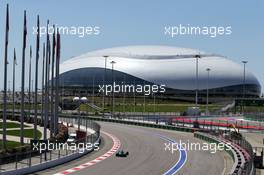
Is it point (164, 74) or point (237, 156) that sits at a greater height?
point (164, 74)

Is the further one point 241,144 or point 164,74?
point 164,74

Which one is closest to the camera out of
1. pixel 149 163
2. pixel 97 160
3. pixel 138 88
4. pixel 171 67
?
pixel 149 163

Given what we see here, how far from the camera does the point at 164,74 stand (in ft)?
586

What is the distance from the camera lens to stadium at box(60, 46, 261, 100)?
175000 mm

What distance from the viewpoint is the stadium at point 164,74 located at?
175m

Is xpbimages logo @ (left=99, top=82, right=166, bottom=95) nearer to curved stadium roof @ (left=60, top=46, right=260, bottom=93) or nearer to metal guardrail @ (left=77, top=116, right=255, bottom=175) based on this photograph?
curved stadium roof @ (left=60, top=46, right=260, bottom=93)

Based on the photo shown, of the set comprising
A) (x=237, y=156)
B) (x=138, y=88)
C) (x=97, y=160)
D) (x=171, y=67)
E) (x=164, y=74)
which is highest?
(x=171, y=67)

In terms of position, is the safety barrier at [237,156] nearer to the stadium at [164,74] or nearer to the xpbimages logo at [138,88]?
the xpbimages logo at [138,88]

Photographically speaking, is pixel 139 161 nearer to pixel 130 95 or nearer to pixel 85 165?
pixel 85 165

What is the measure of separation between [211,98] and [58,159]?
150 meters

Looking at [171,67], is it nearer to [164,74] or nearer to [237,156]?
[164,74]

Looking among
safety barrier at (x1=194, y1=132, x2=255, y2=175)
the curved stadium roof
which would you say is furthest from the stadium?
safety barrier at (x1=194, y1=132, x2=255, y2=175)

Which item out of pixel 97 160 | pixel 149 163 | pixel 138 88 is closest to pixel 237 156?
pixel 149 163

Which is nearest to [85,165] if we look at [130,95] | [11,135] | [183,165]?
[183,165]
